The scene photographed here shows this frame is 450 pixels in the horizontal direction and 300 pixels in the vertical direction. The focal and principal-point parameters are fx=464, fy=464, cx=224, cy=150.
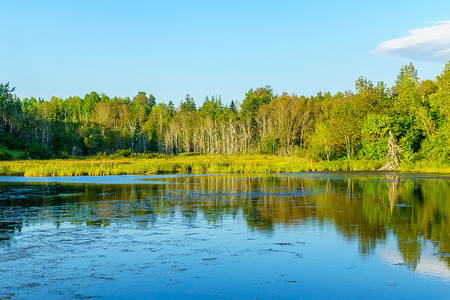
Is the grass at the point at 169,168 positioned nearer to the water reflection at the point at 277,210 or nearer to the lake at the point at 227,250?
the water reflection at the point at 277,210

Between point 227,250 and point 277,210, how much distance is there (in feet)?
24.8

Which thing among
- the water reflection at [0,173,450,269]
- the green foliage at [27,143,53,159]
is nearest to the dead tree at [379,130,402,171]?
the water reflection at [0,173,450,269]

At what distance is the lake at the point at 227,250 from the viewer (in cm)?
921

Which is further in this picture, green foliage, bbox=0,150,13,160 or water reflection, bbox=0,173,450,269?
green foliage, bbox=0,150,13,160

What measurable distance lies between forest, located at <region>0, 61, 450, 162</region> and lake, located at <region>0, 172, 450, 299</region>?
3419 centimetres

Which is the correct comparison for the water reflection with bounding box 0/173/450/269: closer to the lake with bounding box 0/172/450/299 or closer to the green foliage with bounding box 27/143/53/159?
the lake with bounding box 0/172/450/299

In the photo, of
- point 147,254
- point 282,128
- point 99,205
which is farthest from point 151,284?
point 282,128

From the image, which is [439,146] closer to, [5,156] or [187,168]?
[187,168]

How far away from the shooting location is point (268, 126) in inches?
3917

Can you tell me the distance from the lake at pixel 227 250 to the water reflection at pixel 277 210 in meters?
0.06

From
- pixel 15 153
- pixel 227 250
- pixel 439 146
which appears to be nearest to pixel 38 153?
pixel 15 153

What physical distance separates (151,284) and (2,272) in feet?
11.5

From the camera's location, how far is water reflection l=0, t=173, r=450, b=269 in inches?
564

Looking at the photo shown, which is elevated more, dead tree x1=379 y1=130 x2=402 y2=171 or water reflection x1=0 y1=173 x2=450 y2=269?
dead tree x1=379 y1=130 x2=402 y2=171
